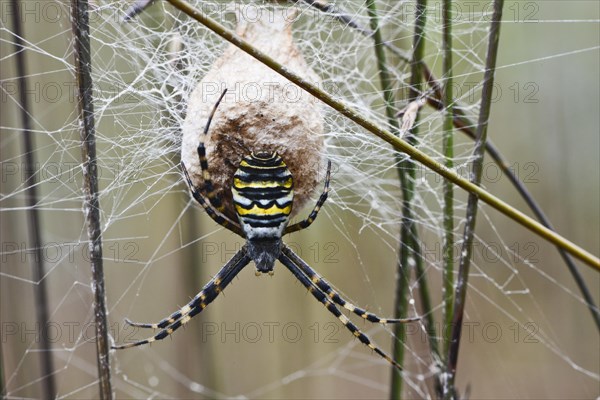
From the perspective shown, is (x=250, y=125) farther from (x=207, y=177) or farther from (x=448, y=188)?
(x=448, y=188)

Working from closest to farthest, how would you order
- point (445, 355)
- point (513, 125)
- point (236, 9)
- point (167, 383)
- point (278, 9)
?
point (445, 355)
point (236, 9)
point (278, 9)
point (167, 383)
point (513, 125)

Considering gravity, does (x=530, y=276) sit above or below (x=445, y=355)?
below

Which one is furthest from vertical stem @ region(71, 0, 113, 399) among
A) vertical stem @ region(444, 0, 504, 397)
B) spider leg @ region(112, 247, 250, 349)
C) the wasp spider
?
vertical stem @ region(444, 0, 504, 397)

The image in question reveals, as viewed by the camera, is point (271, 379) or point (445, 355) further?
point (271, 379)

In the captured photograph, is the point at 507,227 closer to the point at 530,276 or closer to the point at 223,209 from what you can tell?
the point at 530,276

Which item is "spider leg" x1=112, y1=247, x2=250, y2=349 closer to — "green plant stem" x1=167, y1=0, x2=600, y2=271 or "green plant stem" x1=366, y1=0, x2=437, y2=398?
"green plant stem" x1=366, y1=0, x2=437, y2=398

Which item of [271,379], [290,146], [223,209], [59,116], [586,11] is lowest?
[271,379]

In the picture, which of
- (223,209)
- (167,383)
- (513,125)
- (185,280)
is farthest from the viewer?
(513,125)

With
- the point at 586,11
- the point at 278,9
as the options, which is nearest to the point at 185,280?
the point at 278,9
